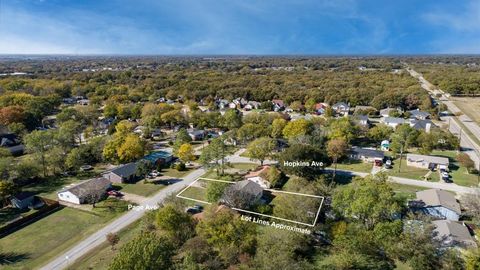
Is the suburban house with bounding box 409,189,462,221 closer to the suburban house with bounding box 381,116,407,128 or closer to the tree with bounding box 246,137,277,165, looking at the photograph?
the tree with bounding box 246,137,277,165

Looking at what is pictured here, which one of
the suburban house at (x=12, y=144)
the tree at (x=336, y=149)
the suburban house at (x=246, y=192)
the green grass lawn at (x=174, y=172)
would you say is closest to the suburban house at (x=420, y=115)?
the tree at (x=336, y=149)

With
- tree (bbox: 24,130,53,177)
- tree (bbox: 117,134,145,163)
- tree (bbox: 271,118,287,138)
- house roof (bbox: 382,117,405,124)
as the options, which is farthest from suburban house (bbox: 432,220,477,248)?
tree (bbox: 24,130,53,177)

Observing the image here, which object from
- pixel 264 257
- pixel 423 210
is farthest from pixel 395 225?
pixel 264 257

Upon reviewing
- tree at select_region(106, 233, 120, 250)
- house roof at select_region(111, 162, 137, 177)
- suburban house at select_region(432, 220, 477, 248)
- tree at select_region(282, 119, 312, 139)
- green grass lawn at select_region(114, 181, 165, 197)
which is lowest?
green grass lawn at select_region(114, 181, 165, 197)

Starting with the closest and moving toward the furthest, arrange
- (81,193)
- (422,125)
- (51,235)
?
1. (51,235)
2. (81,193)
3. (422,125)

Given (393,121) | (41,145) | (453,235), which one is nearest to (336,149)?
(453,235)

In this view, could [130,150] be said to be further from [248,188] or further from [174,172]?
[248,188]
